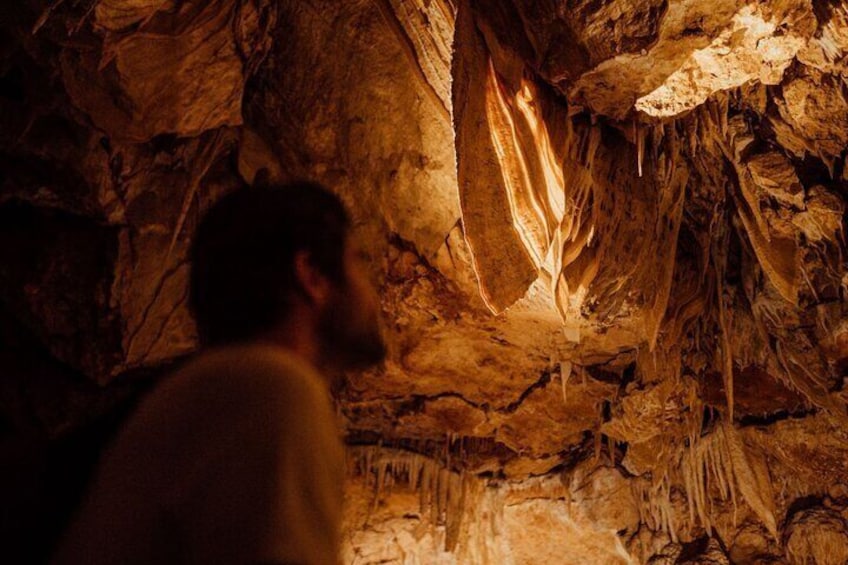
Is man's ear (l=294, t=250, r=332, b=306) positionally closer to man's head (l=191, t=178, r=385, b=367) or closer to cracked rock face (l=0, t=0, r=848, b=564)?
man's head (l=191, t=178, r=385, b=367)

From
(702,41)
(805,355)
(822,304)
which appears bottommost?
(805,355)

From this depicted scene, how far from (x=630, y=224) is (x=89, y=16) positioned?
2832 millimetres

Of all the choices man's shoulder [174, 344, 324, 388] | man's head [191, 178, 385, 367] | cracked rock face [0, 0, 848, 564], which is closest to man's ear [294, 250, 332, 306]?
man's head [191, 178, 385, 367]

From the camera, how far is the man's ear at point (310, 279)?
1.01 m

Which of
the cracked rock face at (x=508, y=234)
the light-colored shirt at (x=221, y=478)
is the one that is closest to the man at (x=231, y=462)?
the light-colored shirt at (x=221, y=478)

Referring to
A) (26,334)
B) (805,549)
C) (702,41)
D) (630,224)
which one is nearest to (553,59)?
(702,41)

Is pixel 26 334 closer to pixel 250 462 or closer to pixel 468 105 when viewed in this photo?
pixel 468 105

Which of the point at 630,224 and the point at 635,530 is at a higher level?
the point at 630,224

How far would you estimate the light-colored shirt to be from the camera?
690 millimetres

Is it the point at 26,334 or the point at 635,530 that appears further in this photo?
the point at 635,530

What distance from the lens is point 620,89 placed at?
2969mm

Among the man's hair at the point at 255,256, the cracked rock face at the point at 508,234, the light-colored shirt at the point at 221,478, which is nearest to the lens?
the light-colored shirt at the point at 221,478

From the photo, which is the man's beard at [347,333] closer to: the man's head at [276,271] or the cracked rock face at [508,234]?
the man's head at [276,271]

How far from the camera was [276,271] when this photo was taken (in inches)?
39.4
